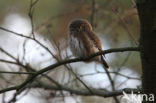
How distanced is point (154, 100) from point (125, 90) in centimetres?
57

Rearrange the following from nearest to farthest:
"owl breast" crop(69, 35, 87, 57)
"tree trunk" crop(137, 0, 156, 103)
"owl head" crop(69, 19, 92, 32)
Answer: "tree trunk" crop(137, 0, 156, 103) < "owl breast" crop(69, 35, 87, 57) < "owl head" crop(69, 19, 92, 32)

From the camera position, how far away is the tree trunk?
6.35ft

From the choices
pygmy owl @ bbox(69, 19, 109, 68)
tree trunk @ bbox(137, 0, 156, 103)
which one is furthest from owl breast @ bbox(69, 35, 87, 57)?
tree trunk @ bbox(137, 0, 156, 103)

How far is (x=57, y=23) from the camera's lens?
7.52 metres

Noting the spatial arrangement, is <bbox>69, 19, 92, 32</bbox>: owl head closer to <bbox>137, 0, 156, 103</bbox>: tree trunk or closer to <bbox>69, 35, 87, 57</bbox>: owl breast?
<bbox>69, 35, 87, 57</bbox>: owl breast

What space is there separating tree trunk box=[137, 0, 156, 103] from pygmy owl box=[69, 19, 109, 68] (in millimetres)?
1260

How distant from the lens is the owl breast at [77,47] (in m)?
3.36

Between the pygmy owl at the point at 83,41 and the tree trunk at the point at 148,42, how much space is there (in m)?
1.26

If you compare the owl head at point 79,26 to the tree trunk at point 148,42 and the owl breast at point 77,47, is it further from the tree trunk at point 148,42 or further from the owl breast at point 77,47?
the tree trunk at point 148,42

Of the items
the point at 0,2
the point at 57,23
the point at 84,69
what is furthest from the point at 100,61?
the point at 0,2

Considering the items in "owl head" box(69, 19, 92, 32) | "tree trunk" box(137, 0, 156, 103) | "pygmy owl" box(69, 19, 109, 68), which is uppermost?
"owl head" box(69, 19, 92, 32)

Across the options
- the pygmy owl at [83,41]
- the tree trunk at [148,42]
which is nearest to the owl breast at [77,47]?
the pygmy owl at [83,41]

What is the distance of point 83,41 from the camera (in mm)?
3422

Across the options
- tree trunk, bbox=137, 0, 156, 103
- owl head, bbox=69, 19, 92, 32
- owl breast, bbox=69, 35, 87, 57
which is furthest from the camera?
owl head, bbox=69, 19, 92, 32
